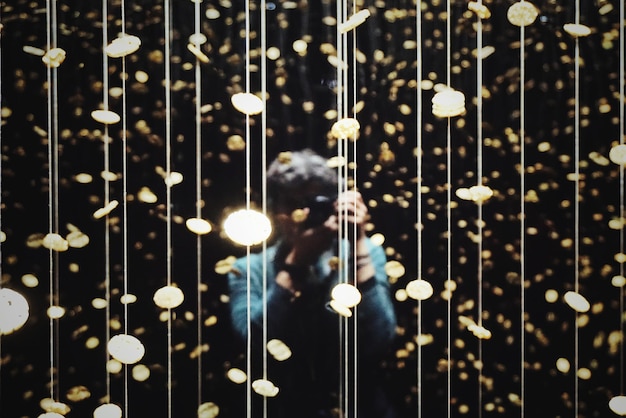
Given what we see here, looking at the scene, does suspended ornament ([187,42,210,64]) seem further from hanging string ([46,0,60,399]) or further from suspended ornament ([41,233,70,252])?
suspended ornament ([41,233,70,252])

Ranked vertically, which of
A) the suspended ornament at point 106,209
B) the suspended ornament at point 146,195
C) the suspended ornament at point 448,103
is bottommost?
the suspended ornament at point 106,209

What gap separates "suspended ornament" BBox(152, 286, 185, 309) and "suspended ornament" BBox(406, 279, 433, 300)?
566mm

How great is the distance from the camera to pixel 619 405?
43.8 inches

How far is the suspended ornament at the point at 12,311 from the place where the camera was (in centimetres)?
111

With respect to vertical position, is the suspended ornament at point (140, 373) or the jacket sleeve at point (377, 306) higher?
the jacket sleeve at point (377, 306)

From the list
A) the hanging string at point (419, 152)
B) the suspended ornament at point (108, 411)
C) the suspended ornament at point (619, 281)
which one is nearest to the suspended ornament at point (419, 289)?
the hanging string at point (419, 152)

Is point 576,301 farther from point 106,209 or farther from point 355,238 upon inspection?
point 106,209

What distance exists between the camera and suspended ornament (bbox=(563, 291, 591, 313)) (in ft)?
3.59

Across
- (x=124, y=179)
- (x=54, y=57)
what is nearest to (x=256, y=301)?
(x=124, y=179)

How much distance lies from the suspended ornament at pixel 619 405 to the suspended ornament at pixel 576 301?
24 centimetres

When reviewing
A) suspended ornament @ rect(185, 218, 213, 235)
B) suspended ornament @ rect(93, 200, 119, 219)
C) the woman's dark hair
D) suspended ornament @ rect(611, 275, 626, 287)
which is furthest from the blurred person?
suspended ornament @ rect(611, 275, 626, 287)

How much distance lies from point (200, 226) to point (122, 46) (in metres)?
0.48

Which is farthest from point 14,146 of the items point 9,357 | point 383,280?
point 383,280

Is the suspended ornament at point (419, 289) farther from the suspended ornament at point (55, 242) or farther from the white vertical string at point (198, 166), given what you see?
the suspended ornament at point (55, 242)
